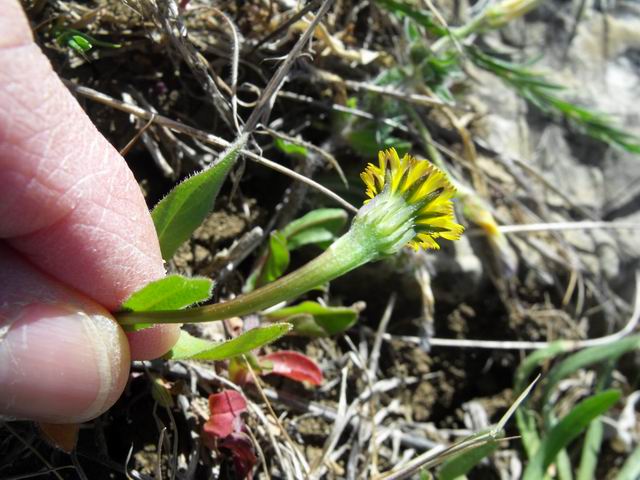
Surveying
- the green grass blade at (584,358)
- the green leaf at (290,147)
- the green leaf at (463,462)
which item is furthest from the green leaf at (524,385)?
the green leaf at (290,147)

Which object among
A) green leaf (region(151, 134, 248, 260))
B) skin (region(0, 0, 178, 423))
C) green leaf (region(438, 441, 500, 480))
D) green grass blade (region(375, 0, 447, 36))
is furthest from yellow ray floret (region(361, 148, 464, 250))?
green grass blade (region(375, 0, 447, 36))

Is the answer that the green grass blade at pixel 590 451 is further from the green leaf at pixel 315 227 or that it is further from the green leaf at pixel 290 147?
the green leaf at pixel 290 147

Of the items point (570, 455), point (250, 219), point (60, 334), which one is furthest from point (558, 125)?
point (60, 334)

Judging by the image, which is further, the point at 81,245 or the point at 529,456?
the point at 529,456

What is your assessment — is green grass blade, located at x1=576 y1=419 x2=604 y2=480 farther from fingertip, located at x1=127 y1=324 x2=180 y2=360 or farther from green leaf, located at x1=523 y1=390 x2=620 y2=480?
fingertip, located at x1=127 y1=324 x2=180 y2=360

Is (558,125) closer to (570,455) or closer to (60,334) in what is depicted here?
(570,455)

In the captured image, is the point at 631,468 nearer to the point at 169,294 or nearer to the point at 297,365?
the point at 297,365
